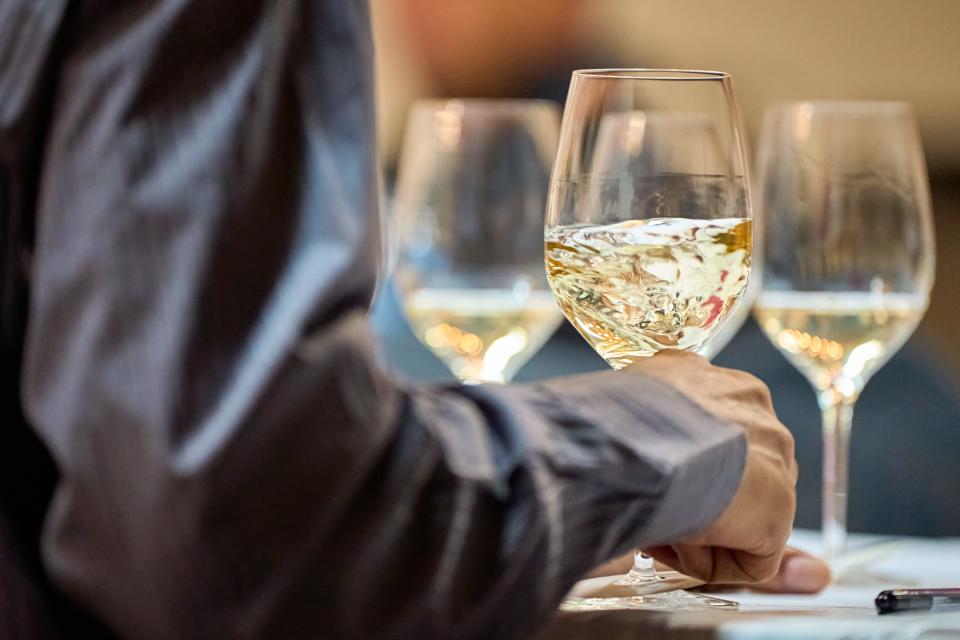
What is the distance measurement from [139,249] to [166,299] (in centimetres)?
2

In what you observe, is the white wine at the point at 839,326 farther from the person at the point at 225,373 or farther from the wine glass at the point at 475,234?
the person at the point at 225,373

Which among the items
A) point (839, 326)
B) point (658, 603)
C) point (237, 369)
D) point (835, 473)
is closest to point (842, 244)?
point (839, 326)

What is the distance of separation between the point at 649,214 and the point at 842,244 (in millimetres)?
356

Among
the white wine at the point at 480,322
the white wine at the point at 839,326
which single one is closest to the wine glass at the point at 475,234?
the white wine at the point at 480,322

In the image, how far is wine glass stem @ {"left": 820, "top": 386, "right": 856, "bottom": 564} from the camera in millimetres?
950

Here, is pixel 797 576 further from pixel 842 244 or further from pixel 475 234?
pixel 475 234

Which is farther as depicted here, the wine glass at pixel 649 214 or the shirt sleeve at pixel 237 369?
the wine glass at pixel 649 214

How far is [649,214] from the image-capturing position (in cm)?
69

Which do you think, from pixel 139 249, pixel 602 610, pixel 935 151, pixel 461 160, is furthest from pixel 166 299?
pixel 935 151

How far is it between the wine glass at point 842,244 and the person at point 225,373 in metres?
0.53

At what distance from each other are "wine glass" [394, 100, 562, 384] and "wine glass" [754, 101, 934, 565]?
25 centimetres

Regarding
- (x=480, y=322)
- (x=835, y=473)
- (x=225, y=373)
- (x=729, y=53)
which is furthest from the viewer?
(x=729, y=53)

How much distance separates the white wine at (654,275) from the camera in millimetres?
681

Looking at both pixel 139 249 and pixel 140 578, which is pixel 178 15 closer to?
pixel 139 249
